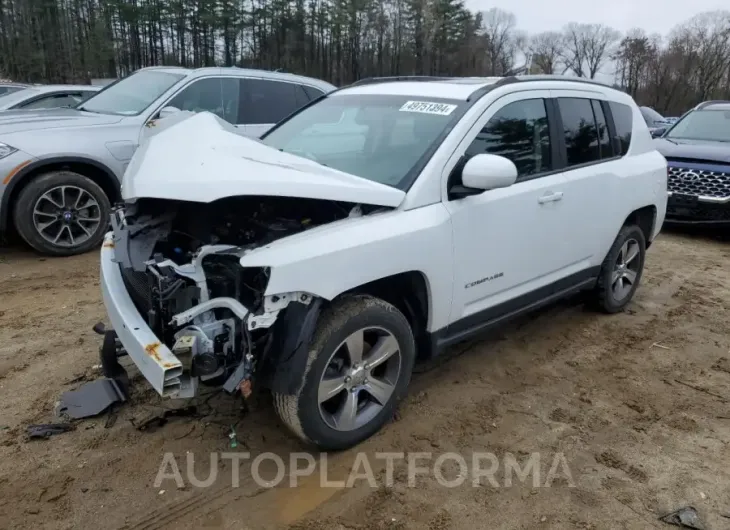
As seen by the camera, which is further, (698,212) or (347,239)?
(698,212)

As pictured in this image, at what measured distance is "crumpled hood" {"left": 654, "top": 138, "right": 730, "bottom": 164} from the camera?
7.91 metres

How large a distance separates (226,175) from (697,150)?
25.8 feet

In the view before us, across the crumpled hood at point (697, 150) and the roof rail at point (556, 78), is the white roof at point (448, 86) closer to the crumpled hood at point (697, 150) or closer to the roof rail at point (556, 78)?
the roof rail at point (556, 78)

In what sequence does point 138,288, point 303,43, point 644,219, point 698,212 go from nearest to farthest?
point 138,288, point 644,219, point 698,212, point 303,43

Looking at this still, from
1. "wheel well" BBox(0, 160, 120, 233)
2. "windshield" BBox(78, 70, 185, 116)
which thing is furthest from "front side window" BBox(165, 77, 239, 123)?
"wheel well" BBox(0, 160, 120, 233)

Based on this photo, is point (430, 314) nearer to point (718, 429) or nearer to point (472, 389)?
point (472, 389)

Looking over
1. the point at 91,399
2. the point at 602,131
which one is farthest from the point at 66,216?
the point at 602,131

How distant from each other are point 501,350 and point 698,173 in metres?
5.45

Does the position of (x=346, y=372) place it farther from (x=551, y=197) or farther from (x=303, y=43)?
(x=303, y=43)

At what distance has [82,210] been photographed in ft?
19.6

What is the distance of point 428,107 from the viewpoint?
350cm

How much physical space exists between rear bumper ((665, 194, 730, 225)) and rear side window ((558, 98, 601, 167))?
4.55 m

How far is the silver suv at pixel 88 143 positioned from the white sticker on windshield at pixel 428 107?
2.87 meters

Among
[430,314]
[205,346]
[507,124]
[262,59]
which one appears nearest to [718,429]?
[430,314]
